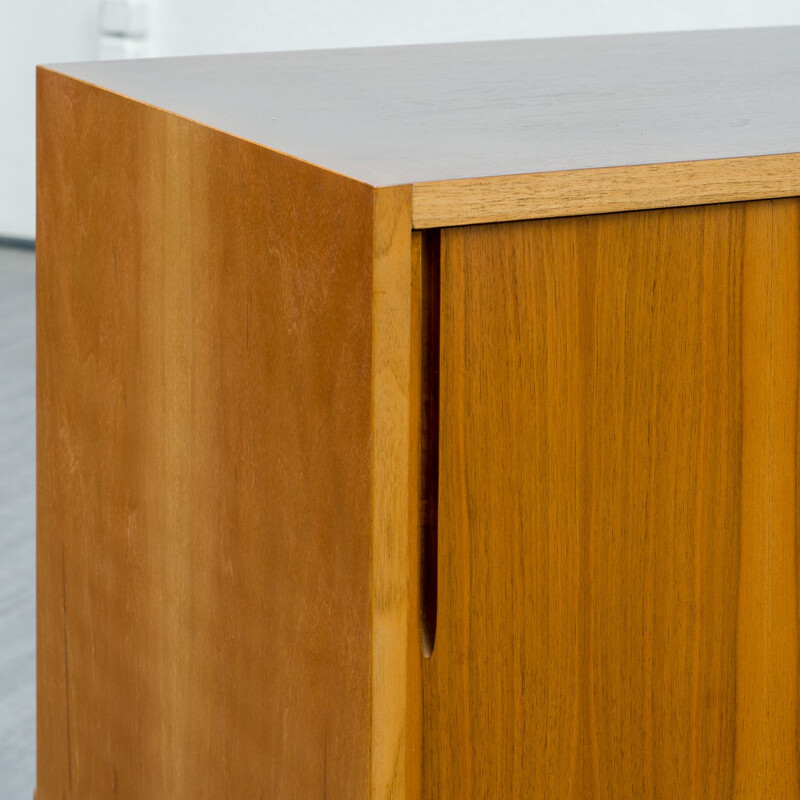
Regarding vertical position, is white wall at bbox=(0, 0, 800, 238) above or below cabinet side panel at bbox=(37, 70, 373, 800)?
above

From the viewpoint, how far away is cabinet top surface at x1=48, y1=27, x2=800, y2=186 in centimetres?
71

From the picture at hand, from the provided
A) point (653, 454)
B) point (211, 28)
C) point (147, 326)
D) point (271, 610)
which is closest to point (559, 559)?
point (653, 454)

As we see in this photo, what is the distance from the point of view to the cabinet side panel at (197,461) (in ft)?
2.28

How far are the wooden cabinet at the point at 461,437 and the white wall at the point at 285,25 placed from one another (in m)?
2.27

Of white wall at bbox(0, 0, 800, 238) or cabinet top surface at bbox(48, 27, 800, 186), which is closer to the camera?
cabinet top surface at bbox(48, 27, 800, 186)

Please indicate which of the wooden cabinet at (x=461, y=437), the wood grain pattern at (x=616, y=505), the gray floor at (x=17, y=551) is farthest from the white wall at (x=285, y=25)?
the wood grain pattern at (x=616, y=505)

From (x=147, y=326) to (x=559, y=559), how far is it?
374 millimetres

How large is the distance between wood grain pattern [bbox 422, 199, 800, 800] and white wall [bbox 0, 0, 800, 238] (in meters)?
2.41

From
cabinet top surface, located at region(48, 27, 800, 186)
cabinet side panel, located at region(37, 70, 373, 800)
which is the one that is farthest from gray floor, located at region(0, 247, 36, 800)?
cabinet top surface, located at region(48, 27, 800, 186)

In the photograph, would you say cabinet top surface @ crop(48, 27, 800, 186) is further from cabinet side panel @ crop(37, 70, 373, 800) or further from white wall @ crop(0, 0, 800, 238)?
white wall @ crop(0, 0, 800, 238)

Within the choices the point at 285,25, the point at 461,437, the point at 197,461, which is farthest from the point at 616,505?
the point at 285,25

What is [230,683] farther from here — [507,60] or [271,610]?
[507,60]

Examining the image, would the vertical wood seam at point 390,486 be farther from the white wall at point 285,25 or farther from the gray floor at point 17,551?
the white wall at point 285,25

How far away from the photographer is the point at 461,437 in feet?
2.23
